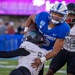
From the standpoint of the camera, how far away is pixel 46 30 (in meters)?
5.21

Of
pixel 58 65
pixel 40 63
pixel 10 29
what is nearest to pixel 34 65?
pixel 40 63

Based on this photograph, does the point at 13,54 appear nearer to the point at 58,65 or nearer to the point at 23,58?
the point at 23,58

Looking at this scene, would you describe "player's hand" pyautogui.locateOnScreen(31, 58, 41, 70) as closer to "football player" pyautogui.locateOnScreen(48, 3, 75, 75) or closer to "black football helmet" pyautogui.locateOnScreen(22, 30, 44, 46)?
"black football helmet" pyautogui.locateOnScreen(22, 30, 44, 46)

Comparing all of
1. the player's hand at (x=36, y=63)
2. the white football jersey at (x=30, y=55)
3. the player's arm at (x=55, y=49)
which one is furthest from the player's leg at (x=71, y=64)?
the player's hand at (x=36, y=63)

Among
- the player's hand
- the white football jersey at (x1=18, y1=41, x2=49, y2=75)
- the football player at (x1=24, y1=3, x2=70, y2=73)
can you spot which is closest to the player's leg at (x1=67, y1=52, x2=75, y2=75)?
the football player at (x1=24, y1=3, x2=70, y2=73)

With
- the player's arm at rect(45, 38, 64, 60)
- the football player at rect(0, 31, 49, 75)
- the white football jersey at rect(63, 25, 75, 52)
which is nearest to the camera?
the football player at rect(0, 31, 49, 75)

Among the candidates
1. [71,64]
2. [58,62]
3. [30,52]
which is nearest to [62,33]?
[30,52]

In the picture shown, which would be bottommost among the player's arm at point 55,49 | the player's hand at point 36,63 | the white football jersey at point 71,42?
the white football jersey at point 71,42

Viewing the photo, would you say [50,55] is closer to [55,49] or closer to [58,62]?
[55,49]

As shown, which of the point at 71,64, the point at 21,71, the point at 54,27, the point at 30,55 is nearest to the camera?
the point at 21,71

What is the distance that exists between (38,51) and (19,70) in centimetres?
38

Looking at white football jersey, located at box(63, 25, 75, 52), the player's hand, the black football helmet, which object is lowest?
white football jersey, located at box(63, 25, 75, 52)

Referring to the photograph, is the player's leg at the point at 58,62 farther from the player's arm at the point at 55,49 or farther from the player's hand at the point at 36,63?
the player's hand at the point at 36,63

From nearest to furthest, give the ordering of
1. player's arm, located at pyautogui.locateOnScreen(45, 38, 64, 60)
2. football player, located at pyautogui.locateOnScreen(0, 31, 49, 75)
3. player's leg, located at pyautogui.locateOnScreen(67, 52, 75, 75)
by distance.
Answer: football player, located at pyautogui.locateOnScreen(0, 31, 49, 75)
player's arm, located at pyautogui.locateOnScreen(45, 38, 64, 60)
player's leg, located at pyautogui.locateOnScreen(67, 52, 75, 75)
